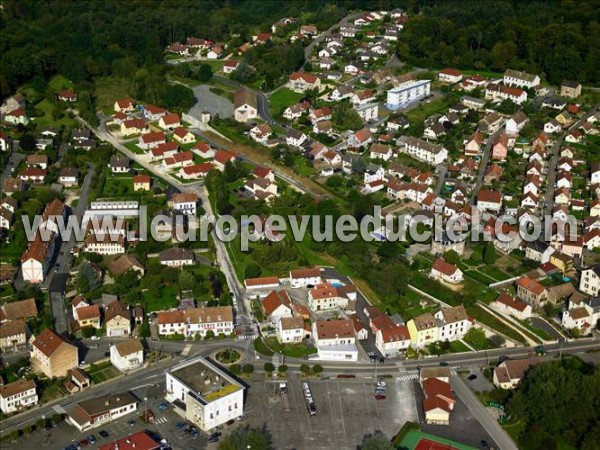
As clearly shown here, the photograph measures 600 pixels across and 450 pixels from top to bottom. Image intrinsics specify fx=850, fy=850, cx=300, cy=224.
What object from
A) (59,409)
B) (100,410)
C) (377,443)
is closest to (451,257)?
(377,443)

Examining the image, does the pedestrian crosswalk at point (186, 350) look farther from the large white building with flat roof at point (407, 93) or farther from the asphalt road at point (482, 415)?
the large white building with flat roof at point (407, 93)

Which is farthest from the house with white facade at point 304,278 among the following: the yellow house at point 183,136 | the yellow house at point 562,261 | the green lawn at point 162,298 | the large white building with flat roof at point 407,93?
the large white building with flat roof at point 407,93

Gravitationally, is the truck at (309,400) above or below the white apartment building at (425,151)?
above

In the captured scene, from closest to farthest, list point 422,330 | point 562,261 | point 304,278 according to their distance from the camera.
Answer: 1. point 422,330
2. point 304,278
3. point 562,261

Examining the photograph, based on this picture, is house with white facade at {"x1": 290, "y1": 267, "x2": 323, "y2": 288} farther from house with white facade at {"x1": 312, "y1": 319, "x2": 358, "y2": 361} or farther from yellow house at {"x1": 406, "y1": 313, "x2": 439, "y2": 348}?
yellow house at {"x1": 406, "y1": 313, "x2": 439, "y2": 348}

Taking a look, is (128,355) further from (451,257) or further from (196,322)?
(451,257)

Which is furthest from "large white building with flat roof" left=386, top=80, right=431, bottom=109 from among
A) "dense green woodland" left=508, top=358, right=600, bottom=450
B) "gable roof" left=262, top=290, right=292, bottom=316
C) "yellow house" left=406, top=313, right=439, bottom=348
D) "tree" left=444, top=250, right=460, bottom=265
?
"dense green woodland" left=508, top=358, right=600, bottom=450
